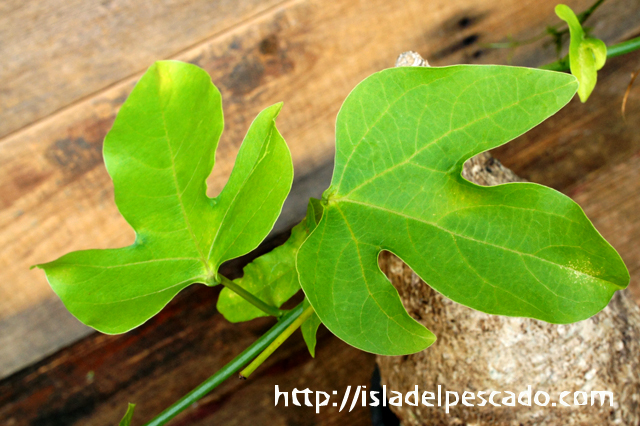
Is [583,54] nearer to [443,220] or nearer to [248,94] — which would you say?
[443,220]

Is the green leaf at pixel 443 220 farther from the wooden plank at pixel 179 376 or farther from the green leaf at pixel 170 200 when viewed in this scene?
the wooden plank at pixel 179 376

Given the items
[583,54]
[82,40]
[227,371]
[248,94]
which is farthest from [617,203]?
[82,40]

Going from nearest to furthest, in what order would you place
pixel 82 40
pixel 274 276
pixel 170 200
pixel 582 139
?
1. pixel 170 200
2. pixel 274 276
3. pixel 82 40
4. pixel 582 139

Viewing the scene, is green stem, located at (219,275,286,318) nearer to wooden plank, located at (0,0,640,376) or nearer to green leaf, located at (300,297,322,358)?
green leaf, located at (300,297,322,358)

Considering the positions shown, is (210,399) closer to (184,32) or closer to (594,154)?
(184,32)

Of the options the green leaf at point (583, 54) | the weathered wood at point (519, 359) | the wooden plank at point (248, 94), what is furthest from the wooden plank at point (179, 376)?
the green leaf at point (583, 54)

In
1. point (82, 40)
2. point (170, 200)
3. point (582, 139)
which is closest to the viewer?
point (170, 200)

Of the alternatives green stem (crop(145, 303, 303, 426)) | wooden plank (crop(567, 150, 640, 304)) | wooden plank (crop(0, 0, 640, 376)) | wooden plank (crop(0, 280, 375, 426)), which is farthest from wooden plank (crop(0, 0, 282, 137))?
wooden plank (crop(567, 150, 640, 304))
